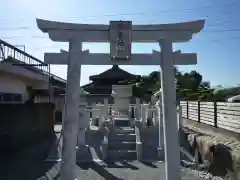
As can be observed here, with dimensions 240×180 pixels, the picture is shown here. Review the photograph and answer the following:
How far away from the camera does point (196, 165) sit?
26.8 feet

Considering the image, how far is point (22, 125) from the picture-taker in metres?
11.4

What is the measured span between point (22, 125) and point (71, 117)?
23.1 ft

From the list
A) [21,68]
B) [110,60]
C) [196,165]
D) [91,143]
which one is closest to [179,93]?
[91,143]

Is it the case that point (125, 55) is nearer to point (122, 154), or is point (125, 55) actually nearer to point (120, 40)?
point (120, 40)

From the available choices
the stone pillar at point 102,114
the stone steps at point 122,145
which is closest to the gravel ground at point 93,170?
the stone steps at point 122,145

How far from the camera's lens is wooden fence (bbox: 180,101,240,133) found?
279 inches

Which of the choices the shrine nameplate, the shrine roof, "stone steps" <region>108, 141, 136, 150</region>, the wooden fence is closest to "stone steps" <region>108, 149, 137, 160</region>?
"stone steps" <region>108, 141, 136, 150</region>

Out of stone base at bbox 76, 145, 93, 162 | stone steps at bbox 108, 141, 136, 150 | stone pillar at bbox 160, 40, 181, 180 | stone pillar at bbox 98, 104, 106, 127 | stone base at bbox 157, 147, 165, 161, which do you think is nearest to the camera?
stone pillar at bbox 160, 40, 181, 180

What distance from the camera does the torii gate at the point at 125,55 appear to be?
5414mm

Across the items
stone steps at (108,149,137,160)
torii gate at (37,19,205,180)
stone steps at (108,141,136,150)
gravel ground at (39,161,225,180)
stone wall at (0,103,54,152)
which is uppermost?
torii gate at (37,19,205,180)

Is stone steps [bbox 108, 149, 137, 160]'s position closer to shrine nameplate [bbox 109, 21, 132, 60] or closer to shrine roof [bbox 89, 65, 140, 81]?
shrine nameplate [bbox 109, 21, 132, 60]

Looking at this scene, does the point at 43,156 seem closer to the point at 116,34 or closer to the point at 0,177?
the point at 0,177

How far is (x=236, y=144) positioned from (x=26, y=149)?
27.9 feet

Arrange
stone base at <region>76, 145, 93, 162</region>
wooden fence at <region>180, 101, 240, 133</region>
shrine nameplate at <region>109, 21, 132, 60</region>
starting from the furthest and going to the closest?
stone base at <region>76, 145, 93, 162</region>
wooden fence at <region>180, 101, 240, 133</region>
shrine nameplate at <region>109, 21, 132, 60</region>
